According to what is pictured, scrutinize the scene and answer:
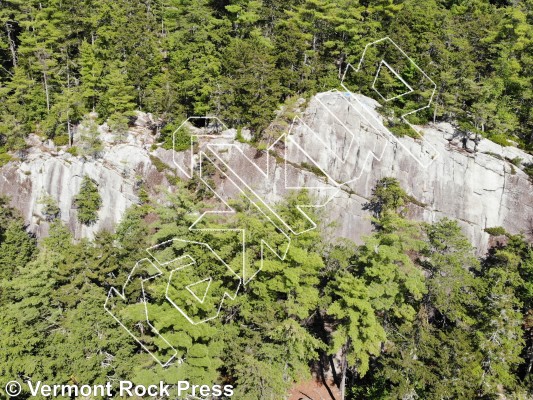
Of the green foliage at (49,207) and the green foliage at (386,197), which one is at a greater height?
the green foliage at (386,197)

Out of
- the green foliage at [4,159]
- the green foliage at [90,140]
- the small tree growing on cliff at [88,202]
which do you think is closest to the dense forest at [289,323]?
the small tree growing on cliff at [88,202]

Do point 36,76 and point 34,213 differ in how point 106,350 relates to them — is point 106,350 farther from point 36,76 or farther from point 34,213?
point 36,76

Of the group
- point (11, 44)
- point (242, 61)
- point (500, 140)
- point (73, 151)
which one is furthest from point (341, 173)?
point (11, 44)

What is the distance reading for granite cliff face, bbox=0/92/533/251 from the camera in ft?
105

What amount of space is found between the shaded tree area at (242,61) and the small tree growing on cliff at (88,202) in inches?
234

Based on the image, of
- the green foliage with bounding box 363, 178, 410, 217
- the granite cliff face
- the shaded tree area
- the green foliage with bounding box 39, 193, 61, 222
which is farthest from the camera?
the green foliage with bounding box 39, 193, 61, 222

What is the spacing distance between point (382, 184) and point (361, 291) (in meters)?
14.0

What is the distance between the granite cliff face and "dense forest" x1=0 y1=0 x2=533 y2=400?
1.51 m

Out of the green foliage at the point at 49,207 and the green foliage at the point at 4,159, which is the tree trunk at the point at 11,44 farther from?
the green foliage at the point at 49,207

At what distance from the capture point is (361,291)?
785 inches

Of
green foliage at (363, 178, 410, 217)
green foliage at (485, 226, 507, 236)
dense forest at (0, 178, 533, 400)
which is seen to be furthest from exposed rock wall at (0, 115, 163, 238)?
green foliage at (485, 226, 507, 236)

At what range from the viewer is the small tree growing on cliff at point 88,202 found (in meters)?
33.6

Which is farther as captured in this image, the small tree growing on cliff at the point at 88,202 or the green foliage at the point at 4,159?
the green foliage at the point at 4,159

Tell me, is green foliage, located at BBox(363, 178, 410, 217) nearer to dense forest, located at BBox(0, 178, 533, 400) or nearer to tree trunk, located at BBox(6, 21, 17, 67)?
dense forest, located at BBox(0, 178, 533, 400)
